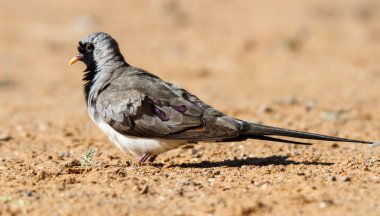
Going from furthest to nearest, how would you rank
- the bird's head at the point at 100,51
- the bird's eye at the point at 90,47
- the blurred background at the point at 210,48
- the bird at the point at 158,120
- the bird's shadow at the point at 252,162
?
the blurred background at the point at 210,48
the bird's eye at the point at 90,47
the bird's head at the point at 100,51
the bird's shadow at the point at 252,162
the bird at the point at 158,120

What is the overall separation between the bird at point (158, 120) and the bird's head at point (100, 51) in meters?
0.50

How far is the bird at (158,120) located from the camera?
6.06m

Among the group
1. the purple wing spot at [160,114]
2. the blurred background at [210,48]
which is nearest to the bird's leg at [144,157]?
the purple wing spot at [160,114]

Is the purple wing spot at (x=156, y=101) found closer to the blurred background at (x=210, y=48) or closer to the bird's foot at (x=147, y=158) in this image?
the bird's foot at (x=147, y=158)

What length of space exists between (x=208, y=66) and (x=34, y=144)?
7349 mm

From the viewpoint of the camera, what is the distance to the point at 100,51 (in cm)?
707

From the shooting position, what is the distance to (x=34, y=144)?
26.2 feet

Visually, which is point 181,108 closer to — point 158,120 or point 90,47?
point 158,120

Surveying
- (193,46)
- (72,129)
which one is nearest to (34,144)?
(72,129)

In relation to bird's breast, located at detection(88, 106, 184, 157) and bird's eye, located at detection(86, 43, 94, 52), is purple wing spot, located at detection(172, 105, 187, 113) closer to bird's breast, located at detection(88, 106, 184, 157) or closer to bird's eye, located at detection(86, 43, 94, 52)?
bird's breast, located at detection(88, 106, 184, 157)

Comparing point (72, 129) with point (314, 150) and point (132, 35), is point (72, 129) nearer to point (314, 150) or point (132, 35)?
point (314, 150)

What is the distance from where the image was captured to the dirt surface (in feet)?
16.7

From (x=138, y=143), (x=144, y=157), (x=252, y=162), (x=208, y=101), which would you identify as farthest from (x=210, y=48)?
(x=138, y=143)

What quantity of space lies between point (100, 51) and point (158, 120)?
1318 millimetres
